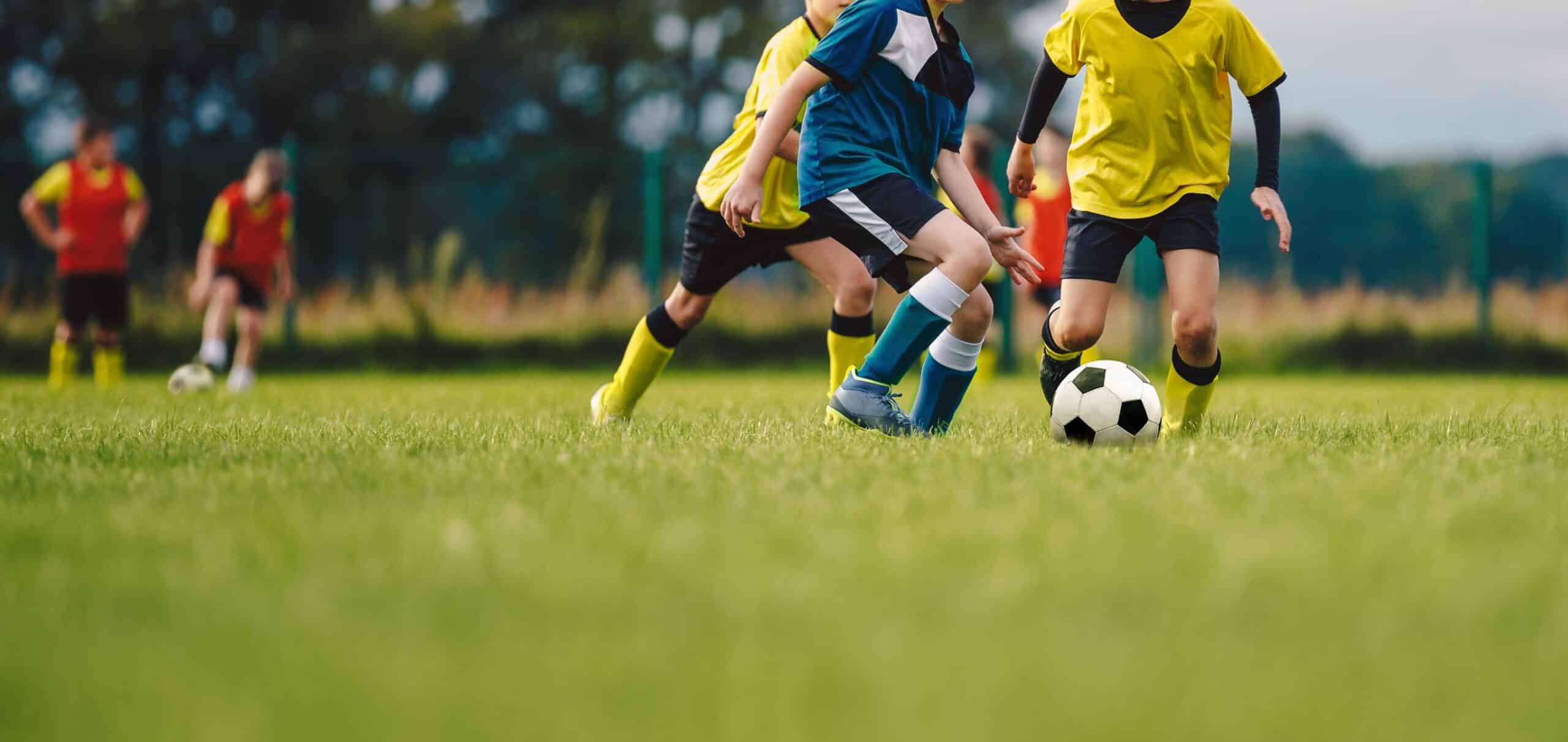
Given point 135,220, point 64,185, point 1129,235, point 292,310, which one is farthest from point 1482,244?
point 64,185

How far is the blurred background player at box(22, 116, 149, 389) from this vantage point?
33.7ft

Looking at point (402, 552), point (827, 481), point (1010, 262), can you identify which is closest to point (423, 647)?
point (402, 552)

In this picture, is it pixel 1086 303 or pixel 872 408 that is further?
pixel 1086 303

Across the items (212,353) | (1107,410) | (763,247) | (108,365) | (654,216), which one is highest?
(763,247)

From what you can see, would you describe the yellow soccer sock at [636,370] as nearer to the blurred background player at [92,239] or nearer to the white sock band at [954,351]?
the white sock band at [954,351]

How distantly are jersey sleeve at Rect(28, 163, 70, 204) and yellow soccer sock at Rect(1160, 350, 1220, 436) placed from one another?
869 cm

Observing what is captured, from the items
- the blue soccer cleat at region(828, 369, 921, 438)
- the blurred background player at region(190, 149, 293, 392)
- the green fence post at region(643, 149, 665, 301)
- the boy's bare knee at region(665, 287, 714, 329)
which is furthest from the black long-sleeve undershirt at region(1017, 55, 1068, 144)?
the green fence post at region(643, 149, 665, 301)

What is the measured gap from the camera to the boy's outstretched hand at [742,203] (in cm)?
439

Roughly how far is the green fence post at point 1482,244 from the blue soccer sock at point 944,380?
10.9 meters

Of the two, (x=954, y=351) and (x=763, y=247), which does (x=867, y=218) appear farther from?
(x=763, y=247)

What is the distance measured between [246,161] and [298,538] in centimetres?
1483

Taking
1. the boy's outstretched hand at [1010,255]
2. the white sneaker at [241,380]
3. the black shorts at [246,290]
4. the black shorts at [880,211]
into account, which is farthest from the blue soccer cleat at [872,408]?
the black shorts at [246,290]

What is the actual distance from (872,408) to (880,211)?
649 mm

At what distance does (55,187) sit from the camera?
10.3 metres
